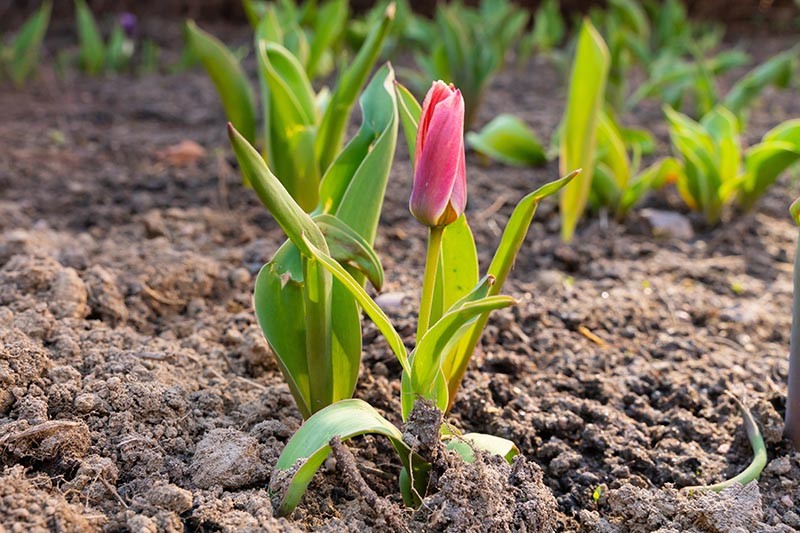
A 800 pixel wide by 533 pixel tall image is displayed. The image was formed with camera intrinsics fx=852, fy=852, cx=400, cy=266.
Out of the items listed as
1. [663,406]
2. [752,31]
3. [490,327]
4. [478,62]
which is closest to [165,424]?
[490,327]

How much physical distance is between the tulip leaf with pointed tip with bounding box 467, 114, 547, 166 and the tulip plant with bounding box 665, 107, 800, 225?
0.46 metres

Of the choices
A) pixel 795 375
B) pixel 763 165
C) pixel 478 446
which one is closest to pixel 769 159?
pixel 763 165

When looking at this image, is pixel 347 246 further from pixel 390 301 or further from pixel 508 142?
pixel 508 142

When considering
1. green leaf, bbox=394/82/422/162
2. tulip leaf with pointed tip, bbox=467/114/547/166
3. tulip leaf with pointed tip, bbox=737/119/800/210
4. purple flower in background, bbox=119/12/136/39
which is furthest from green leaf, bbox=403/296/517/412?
purple flower in background, bbox=119/12/136/39

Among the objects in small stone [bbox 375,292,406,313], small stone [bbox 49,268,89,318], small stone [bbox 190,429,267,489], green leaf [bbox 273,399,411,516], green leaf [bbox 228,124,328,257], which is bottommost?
small stone [bbox 375,292,406,313]

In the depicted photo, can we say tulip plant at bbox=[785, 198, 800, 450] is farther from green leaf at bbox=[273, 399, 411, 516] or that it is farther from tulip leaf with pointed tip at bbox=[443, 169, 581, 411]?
green leaf at bbox=[273, 399, 411, 516]

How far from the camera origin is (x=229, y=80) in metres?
2.32

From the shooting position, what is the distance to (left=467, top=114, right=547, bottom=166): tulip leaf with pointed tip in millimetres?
2641

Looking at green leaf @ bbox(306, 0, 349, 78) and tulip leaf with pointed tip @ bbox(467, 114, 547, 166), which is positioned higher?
green leaf @ bbox(306, 0, 349, 78)

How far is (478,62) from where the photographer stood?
303cm

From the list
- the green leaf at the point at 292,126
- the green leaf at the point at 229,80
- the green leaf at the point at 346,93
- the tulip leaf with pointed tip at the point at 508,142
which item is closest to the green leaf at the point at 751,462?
the green leaf at the point at 346,93

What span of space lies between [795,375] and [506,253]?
502 millimetres

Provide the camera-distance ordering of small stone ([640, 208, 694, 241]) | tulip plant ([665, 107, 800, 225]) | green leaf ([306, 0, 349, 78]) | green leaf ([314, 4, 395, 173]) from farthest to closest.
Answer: green leaf ([306, 0, 349, 78]) → small stone ([640, 208, 694, 241]) → tulip plant ([665, 107, 800, 225]) → green leaf ([314, 4, 395, 173])

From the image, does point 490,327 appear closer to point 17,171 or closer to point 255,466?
point 255,466
